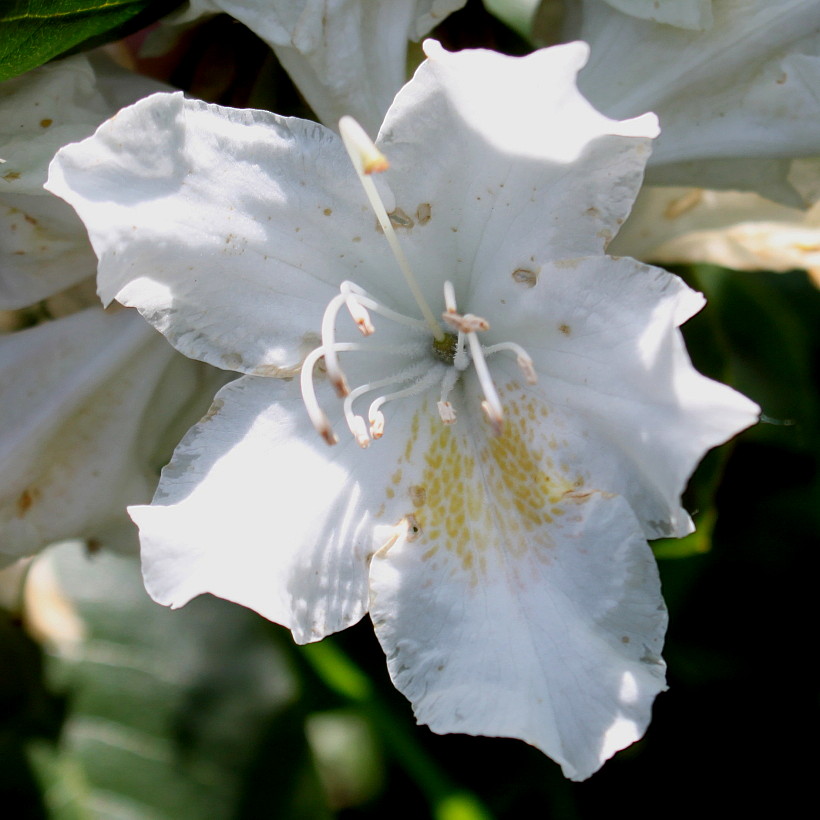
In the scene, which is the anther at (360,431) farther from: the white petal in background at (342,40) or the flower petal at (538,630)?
the white petal in background at (342,40)

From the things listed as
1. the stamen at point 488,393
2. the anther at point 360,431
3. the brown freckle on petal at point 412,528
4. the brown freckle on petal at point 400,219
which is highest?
the brown freckle on petal at point 400,219

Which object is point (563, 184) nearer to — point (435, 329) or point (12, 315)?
point (435, 329)

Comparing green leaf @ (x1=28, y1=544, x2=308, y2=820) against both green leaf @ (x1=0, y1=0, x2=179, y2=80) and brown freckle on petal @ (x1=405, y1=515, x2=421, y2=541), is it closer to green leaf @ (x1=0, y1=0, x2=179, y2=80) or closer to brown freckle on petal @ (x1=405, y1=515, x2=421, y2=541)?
brown freckle on petal @ (x1=405, y1=515, x2=421, y2=541)

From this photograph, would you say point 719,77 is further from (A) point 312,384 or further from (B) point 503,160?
(A) point 312,384

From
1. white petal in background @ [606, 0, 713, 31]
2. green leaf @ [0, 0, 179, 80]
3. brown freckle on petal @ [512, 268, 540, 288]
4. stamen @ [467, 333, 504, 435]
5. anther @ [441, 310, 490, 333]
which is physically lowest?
stamen @ [467, 333, 504, 435]

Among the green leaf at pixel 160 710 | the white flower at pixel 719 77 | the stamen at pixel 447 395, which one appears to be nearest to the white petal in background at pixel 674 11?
the white flower at pixel 719 77

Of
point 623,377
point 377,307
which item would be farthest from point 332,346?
point 623,377

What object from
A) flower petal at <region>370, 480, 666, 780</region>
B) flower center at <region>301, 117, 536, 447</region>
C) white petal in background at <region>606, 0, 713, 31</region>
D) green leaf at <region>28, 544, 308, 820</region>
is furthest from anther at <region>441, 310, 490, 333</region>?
green leaf at <region>28, 544, 308, 820</region>
